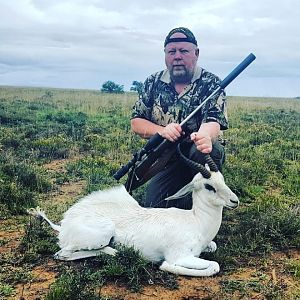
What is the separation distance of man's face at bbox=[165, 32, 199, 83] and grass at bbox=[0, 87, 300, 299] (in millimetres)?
2247

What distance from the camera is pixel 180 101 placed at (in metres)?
7.09

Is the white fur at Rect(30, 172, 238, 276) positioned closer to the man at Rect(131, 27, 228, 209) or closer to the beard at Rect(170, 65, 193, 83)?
the man at Rect(131, 27, 228, 209)

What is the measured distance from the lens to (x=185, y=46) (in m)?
6.83

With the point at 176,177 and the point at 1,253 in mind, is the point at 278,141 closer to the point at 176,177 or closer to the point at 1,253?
the point at 176,177

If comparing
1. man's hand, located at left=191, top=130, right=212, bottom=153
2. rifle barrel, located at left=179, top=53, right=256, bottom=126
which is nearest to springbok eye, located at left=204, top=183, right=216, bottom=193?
man's hand, located at left=191, top=130, right=212, bottom=153

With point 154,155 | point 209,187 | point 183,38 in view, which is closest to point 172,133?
point 154,155

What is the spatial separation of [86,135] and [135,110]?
7676 mm

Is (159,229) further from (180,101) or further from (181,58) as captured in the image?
(181,58)

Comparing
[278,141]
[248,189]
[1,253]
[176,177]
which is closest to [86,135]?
[278,141]

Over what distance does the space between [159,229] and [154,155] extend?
1260 mm

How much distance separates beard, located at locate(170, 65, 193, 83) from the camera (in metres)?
6.89

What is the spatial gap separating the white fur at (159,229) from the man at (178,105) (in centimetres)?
101

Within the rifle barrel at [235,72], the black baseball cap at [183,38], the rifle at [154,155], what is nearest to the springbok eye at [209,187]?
the rifle at [154,155]

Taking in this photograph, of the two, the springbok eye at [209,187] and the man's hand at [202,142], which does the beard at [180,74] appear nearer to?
the man's hand at [202,142]
